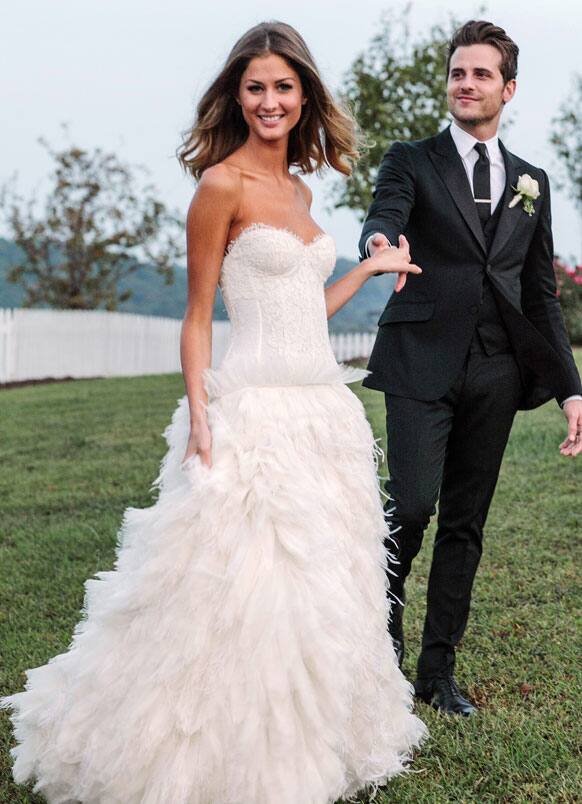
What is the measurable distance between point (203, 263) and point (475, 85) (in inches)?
54.7

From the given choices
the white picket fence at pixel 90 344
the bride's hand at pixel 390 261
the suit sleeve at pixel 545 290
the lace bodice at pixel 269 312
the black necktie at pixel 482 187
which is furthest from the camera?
the white picket fence at pixel 90 344

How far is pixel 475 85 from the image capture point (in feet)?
12.9

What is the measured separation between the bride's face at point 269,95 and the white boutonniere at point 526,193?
1.06 meters

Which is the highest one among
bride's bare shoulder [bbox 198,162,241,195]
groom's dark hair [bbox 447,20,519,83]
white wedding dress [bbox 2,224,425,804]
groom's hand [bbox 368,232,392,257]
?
groom's dark hair [bbox 447,20,519,83]

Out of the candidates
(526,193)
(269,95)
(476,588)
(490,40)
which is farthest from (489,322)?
(476,588)

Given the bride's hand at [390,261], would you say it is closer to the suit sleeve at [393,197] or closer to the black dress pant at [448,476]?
the suit sleeve at [393,197]

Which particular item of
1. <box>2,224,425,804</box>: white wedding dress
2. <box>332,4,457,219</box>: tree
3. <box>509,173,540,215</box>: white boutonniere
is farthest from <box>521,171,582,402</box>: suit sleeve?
<box>332,4,457,219</box>: tree

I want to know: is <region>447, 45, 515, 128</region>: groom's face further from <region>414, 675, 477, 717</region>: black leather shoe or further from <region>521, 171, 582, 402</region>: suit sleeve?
<region>414, 675, 477, 717</region>: black leather shoe

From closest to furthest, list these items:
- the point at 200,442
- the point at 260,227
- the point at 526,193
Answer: the point at 200,442 < the point at 260,227 < the point at 526,193

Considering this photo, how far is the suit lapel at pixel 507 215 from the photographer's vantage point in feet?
13.1

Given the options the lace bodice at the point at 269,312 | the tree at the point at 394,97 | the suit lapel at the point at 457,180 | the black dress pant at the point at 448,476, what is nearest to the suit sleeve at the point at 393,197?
the suit lapel at the point at 457,180

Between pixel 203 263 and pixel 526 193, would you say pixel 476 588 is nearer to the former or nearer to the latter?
pixel 526 193

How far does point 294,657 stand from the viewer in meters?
2.95

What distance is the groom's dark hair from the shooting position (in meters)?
3.97
